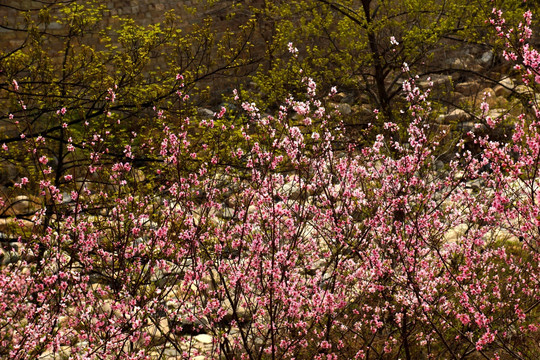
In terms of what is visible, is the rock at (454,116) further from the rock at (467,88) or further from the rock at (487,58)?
the rock at (487,58)

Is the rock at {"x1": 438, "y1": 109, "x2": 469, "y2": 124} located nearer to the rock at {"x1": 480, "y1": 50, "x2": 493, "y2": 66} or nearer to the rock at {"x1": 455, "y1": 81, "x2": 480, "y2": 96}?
the rock at {"x1": 455, "y1": 81, "x2": 480, "y2": 96}

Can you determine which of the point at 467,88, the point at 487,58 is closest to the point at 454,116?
the point at 467,88

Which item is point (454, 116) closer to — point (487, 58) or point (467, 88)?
point (467, 88)

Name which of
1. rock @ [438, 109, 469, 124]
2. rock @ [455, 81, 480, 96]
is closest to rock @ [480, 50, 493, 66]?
rock @ [455, 81, 480, 96]

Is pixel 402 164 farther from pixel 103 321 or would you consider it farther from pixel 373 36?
pixel 373 36

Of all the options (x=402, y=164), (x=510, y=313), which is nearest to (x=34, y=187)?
(x=402, y=164)

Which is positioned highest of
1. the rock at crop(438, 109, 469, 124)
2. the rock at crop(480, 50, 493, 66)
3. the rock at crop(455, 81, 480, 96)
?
the rock at crop(480, 50, 493, 66)

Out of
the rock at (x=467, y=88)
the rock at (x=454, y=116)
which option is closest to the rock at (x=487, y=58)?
the rock at (x=467, y=88)

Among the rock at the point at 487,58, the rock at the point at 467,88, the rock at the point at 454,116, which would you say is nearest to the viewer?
the rock at the point at 454,116

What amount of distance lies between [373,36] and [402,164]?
5020 millimetres

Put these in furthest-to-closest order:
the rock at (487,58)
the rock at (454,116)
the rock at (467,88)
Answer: the rock at (487,58), the rock at (467,88), the rock at (454,116)

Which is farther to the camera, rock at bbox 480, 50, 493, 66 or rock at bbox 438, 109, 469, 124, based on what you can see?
rock at bbox 480, 50, 493, 66

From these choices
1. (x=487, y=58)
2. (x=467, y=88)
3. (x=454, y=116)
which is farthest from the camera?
(x=487, y=58)

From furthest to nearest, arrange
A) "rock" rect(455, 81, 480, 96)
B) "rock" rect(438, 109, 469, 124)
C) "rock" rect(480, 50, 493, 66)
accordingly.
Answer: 1. "rock" rect(480, 50, 493, 66)
2. "rock" rect(455, 81, 480, 96)
3. "rock" rect(438, 109, 469, 124)
